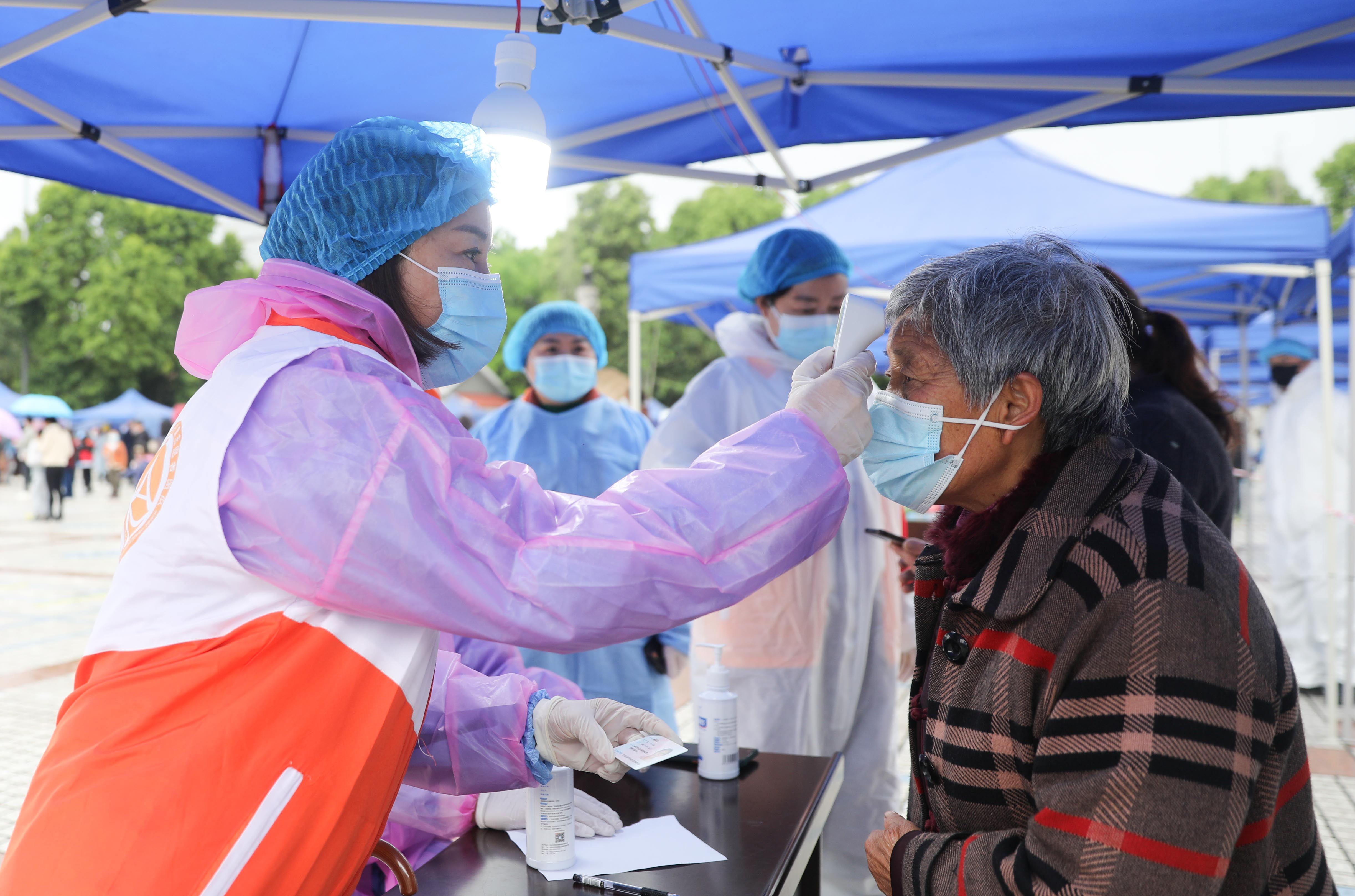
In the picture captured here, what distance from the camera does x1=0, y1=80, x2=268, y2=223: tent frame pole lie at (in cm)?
279

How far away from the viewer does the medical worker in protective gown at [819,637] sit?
9.72 ft

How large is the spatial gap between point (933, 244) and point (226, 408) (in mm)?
4921

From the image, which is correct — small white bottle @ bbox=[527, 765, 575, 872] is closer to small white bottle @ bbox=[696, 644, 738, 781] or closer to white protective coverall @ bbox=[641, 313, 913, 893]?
small white bottle @ bbox=[696, 644, 738, 781]

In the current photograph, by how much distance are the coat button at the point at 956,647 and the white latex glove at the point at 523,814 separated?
26.5 inches

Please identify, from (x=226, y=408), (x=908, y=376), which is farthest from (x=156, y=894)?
(x=908, y=376)

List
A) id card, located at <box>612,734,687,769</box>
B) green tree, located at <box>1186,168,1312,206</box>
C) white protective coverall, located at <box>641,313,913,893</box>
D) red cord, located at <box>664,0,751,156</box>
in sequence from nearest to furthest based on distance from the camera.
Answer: id card, located at <box>612,734,687,769</box> → red cord, located at <box>664,0,751,156</box> → white protective coverall, located at <box>641,313,913,893</box> → green tree, located at <box>1186,168,1312,206</box>

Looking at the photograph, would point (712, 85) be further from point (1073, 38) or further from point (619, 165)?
point (1073, 38)

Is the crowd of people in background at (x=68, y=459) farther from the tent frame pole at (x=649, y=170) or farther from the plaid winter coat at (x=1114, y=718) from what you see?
the plaid winter coat at (x=1114, y=718)

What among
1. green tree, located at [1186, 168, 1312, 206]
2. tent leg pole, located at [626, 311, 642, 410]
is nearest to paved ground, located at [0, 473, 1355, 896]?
tent leg pole, located at [626, 311, 642, 410]

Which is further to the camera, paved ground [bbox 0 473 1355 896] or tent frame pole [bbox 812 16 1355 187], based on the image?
paved ground [bbox 0 473 1355 896]

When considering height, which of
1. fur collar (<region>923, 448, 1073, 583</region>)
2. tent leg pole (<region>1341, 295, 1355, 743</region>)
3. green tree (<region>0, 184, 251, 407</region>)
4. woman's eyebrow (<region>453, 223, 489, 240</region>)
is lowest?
tent leg pole (<region>1341, 295, 1355, 743</region>)

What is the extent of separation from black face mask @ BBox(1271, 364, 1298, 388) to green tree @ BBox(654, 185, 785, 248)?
2911cm

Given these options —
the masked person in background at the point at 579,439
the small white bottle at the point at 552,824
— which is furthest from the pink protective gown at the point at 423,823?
the masked person in background at the point at 579,439

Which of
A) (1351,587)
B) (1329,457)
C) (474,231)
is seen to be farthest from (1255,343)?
(474,231)
